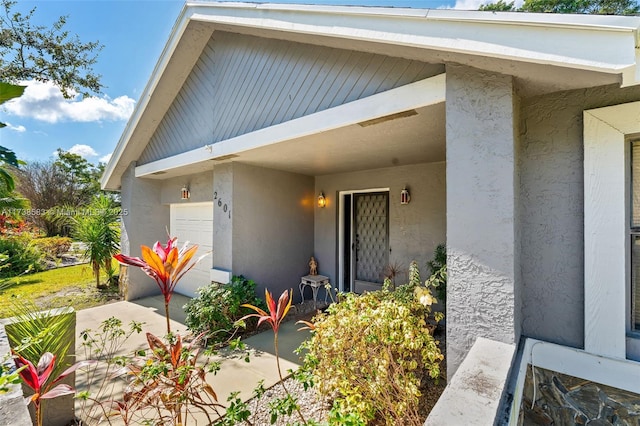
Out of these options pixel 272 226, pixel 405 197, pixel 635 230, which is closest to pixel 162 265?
pixel 635 230

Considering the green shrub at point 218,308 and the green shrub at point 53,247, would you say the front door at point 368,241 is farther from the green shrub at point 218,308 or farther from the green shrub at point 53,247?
the green shrub at point 53,247

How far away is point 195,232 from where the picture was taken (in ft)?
25.4

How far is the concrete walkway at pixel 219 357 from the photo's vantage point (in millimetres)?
3652

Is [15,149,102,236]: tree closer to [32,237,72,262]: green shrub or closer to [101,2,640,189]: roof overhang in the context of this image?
[32,237,72,262]: green shrub

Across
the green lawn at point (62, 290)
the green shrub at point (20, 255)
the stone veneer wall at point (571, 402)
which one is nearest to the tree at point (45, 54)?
the green shrub at point (20, 255)

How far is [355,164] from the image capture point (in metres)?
6.02

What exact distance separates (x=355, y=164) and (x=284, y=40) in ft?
8.88

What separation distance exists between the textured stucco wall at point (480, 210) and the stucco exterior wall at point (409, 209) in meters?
3.20

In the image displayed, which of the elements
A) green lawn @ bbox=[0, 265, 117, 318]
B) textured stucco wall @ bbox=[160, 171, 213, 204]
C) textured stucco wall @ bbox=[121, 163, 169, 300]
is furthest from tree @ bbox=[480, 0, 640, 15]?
green lawn @ bbox=[0, 265, 117, 318]

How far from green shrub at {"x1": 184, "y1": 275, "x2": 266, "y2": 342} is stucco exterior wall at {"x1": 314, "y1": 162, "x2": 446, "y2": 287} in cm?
250

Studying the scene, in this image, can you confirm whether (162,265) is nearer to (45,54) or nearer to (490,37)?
(490,37)

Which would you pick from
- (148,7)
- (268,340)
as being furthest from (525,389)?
(148,7)

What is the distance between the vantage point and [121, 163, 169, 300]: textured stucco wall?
7680 millimetres

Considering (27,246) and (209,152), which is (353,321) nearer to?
(209,152)
